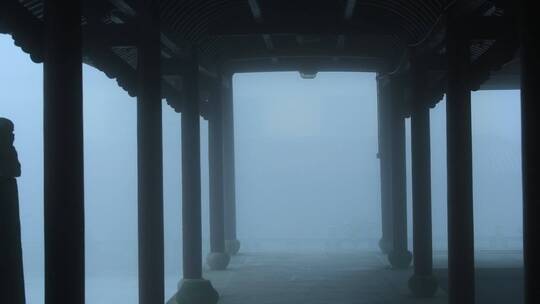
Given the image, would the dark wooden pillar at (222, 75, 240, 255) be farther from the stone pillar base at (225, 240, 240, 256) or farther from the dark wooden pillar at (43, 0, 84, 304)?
the dark wooden pillar at (43, 0, 84, 304)

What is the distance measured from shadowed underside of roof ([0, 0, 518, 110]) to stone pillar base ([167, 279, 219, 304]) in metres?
3.57

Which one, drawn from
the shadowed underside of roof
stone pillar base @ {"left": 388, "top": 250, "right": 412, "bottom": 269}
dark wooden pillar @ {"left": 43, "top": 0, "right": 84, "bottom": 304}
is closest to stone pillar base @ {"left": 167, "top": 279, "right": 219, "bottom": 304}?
the shadowed underside of roof

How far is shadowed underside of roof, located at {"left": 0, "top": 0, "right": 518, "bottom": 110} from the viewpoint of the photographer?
33.4ft

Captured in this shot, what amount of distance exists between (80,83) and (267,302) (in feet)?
24.6

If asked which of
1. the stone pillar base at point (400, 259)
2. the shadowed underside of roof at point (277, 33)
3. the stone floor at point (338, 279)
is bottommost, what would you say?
the stone floor at point (338, 279)

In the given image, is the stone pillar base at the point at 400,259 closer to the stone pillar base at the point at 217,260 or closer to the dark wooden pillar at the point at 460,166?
the stone pillar base at the point at 217,260

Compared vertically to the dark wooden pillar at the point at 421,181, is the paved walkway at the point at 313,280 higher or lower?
lower

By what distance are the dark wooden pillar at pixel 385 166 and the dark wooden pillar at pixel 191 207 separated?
7.57 metres

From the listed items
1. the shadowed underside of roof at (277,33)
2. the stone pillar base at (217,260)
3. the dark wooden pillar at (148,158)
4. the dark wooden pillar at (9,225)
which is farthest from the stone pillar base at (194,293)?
the dark wooden pillar at (9,225)

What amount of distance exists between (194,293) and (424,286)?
422 cm

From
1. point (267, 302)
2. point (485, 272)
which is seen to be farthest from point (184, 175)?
point (485, 272)

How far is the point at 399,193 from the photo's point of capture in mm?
17344

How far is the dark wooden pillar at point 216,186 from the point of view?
17.4 metres

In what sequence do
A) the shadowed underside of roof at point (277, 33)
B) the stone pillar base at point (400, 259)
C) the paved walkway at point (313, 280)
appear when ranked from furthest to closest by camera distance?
the stone pillar base at point (400, 259) < the paved walkway at point (313, 280) < the shadowed underside of roof at point (277, 33)
